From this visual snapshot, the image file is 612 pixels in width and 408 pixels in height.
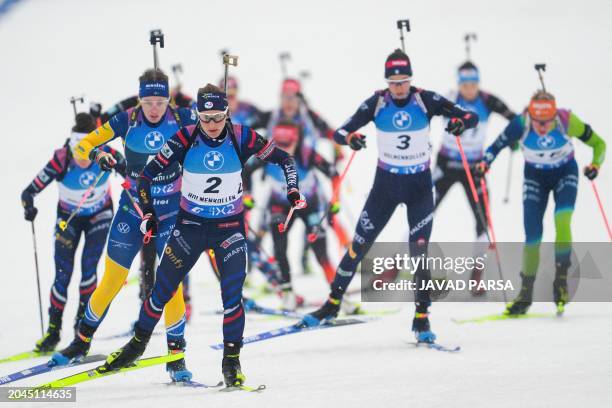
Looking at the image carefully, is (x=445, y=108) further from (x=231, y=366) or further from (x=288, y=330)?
(x=231, y=366)

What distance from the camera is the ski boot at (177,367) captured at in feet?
26.1

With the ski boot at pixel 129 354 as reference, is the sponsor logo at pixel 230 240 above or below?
above

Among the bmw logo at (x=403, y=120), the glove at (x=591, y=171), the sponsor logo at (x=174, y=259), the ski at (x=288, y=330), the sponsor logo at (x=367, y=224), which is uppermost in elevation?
the bmw logo at (x=403, y=120)

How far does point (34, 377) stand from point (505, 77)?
671 inches

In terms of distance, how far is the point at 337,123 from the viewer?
2200cm

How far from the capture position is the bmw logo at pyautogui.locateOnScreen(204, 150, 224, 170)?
7.53 meters

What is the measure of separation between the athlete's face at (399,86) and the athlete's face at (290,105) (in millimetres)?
3982

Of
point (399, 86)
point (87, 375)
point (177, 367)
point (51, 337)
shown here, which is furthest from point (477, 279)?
point (87, 375)

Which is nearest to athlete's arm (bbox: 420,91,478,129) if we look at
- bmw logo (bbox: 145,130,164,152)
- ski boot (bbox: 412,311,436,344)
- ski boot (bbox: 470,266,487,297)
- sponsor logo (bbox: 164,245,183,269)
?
ski boot (bbox: 412,311,436,344)

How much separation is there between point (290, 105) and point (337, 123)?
29.3 ft

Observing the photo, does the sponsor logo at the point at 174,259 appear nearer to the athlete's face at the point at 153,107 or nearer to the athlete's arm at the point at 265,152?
the athlete's arm at the point at 265,152

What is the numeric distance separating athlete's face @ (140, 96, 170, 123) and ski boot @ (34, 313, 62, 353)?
2.61 metres

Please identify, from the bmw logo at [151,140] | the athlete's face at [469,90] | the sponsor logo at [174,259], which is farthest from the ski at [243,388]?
the athlete's face at [469,90]

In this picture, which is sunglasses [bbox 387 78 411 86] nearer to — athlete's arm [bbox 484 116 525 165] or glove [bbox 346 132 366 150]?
glove [bbox 346 132 366 150]
